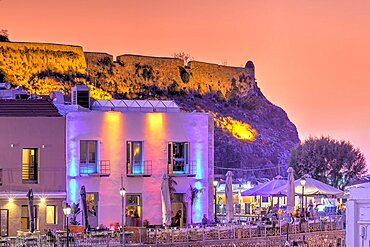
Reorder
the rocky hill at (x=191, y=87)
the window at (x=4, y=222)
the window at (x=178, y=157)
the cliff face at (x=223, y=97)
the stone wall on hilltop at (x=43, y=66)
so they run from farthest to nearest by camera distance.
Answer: the cliff face at (x=223, y=97), the rocky hill at (x=191, y=87), the stone wall on hilltop at (x=43, y=66), the window at (x=178, y=157), the window at (x=4, y=222)

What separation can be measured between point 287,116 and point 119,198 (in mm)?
91485

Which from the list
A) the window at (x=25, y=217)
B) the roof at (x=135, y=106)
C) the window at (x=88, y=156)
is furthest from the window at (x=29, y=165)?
the roof at (x=135, y=106)

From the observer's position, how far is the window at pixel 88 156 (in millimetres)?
39438

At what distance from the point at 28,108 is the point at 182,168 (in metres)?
6.57

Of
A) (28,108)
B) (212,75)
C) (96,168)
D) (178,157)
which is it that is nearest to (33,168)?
(96,168)

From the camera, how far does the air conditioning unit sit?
44812 millimetres

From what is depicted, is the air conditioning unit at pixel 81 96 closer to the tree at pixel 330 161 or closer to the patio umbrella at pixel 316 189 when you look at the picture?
the patio umbrella at pixel 316 189

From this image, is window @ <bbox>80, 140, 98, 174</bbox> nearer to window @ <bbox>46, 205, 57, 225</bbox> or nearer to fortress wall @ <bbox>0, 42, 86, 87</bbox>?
window @ <bbox>46, 205, 57, 225</bbox>

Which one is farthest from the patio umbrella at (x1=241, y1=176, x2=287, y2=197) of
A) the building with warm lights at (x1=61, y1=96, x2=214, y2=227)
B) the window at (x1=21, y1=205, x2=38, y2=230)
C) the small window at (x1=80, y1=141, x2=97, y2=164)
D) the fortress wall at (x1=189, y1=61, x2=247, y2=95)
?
the fortress wall at (x1=189, y1=61, x2=247, y2=95)

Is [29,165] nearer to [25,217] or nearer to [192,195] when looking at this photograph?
[25,217]

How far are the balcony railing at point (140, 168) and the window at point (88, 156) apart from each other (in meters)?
1.32

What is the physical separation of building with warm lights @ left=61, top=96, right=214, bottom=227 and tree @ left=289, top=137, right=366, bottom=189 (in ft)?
102

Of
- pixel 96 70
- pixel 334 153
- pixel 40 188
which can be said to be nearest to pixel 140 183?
pixel 40 188

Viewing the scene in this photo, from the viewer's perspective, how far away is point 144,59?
347ft
